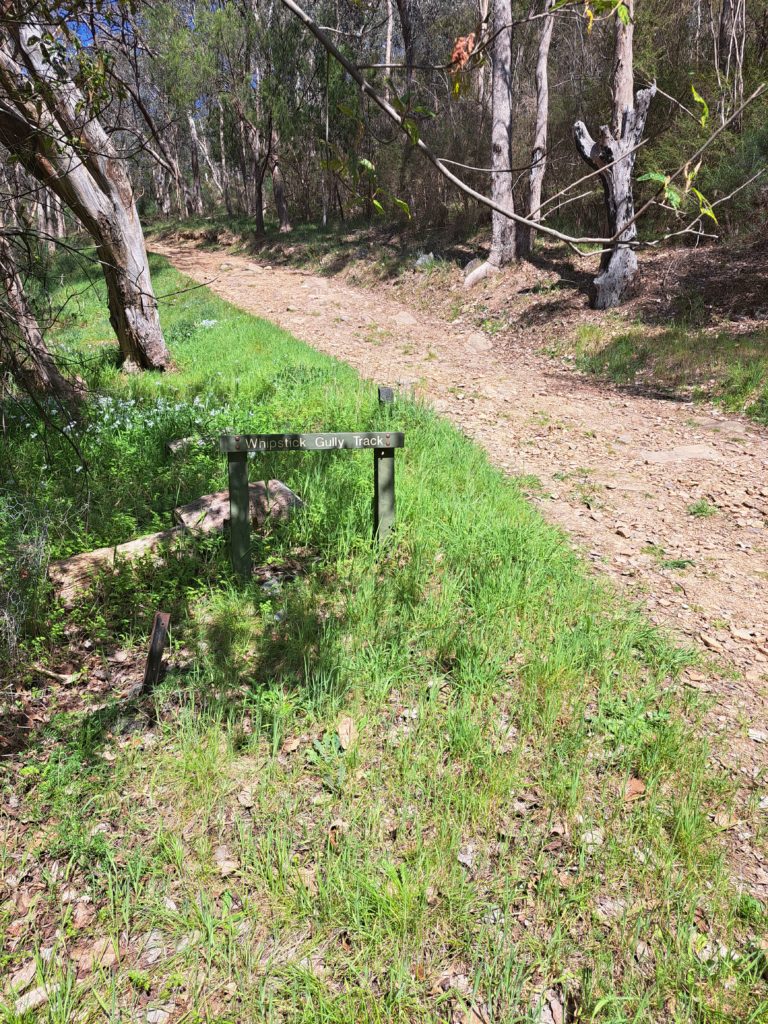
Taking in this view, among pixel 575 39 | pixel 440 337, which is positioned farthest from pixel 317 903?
pixel 575 39

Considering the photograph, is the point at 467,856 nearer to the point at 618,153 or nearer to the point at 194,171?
the point at 618,153

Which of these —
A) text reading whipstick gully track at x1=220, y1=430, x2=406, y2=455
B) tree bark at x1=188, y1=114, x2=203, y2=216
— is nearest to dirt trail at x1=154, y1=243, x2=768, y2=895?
text reading whipstick gully track at x1=220, y1=430, x2=406, y2=455

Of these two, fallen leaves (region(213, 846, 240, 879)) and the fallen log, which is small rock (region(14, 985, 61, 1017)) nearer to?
fallen leaves (region(213, 846, 240, 879))

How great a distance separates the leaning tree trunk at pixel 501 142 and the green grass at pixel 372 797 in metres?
11.2

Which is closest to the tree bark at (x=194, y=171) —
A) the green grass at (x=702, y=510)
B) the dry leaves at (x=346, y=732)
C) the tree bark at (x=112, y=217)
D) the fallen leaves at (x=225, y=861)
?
the tree bark at (x=112, y=217)

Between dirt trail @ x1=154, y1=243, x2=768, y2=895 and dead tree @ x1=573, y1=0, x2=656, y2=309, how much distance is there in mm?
2056

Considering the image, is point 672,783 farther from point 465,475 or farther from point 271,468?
point 271,468

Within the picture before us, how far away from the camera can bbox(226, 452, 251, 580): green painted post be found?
3730 millimetres

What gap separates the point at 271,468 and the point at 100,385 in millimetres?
3661

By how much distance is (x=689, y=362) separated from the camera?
870 centimetres

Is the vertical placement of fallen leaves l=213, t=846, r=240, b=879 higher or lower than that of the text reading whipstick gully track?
lower

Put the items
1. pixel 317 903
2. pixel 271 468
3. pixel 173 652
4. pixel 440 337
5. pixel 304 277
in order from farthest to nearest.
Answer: pixel 304 277, pixel 440 337, pixel 271 468, pixel 173 652, pixel 317 903

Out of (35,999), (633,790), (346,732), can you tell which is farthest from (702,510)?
(35,999)

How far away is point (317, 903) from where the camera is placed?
2.22 m
